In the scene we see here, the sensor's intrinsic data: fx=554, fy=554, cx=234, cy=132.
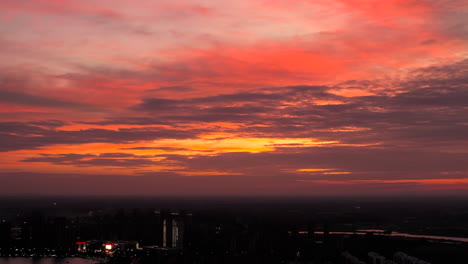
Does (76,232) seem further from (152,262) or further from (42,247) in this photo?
(152,262)

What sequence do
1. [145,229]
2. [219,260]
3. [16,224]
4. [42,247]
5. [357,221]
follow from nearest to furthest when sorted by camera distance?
[219,260] < [42,247] < [145,229] < [16,224] < [357,221]

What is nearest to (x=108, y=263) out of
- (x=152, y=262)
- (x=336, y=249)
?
(x=152, y=262)

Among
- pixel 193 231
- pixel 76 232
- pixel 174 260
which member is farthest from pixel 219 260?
pixel 76 232

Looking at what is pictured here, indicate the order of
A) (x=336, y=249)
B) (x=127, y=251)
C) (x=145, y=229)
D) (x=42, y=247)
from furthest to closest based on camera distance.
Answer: (x=145, y=229)
(x=42, y=247)
(x=127, y=251)
(x=336, y=249)

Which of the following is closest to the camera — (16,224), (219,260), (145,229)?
(219,260)

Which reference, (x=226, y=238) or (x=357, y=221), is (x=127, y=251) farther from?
(x=357, y=221)

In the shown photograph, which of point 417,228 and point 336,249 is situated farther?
point 417,228

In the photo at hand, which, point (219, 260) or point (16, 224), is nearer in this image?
point (219, 260)

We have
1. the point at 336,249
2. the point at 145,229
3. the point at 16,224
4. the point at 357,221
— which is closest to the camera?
the point at 336,249

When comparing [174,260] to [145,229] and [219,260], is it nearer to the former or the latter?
[219,260]
